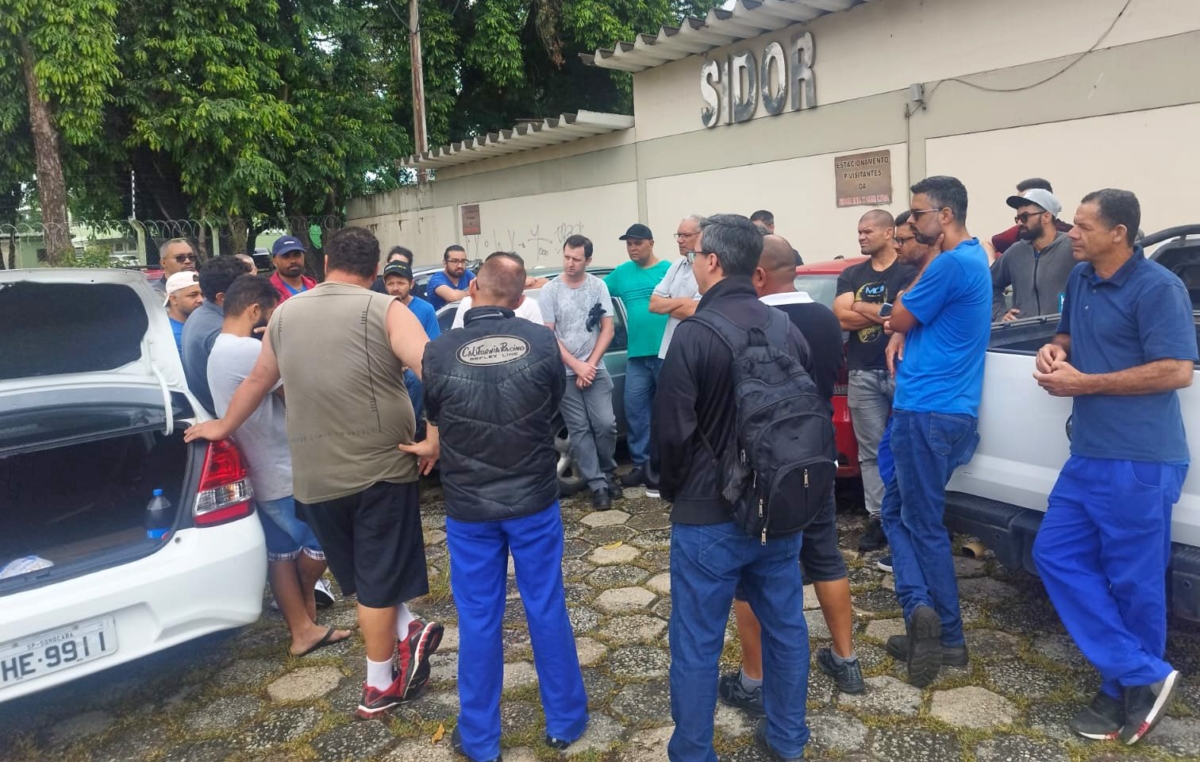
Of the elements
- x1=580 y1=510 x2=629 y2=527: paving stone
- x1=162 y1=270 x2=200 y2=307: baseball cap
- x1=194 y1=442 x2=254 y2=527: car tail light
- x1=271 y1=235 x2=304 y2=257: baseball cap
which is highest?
Result: x1=271 y1=235 x2=304 y2=257: baseball cap

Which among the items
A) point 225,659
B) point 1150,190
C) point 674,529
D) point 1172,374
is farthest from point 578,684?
point 1150,190

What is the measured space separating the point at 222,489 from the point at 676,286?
3.06m

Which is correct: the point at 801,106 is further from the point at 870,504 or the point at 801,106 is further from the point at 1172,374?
the point at 1172,374

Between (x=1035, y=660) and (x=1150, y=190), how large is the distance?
507 centimetres

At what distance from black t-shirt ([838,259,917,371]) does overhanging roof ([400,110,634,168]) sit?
7950 millimetres

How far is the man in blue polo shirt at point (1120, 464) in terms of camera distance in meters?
2.73

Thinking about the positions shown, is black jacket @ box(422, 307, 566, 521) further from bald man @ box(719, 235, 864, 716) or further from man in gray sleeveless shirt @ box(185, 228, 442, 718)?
bald man @ box(719, 235, 864, 716)

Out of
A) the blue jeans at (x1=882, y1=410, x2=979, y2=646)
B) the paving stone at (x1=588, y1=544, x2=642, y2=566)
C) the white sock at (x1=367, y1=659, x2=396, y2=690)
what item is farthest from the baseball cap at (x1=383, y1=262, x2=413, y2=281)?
the blue jeans at (x1=882, y1=410, x2=979, y2=646)

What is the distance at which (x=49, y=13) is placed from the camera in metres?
12.9

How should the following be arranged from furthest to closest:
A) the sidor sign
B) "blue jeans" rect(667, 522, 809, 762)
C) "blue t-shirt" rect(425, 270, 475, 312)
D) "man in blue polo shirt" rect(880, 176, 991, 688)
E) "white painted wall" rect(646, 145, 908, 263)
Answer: "white painted wall" rect(646, 145, 908, 263), the sidor sign, "blue t-shirt" rect(425, 270, 475, 312), "man in blue polo shirt" rect(880, 176, 991, 688), "blue jeans" rect(667, 522, 809, 762)

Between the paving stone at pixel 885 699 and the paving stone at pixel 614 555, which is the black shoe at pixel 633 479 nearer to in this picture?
the paving stone at pixel 614 555

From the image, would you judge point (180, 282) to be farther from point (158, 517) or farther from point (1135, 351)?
point (1135, 351)

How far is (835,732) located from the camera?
Result: 3008 mm

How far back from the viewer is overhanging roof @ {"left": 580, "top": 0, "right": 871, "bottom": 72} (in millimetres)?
8875
